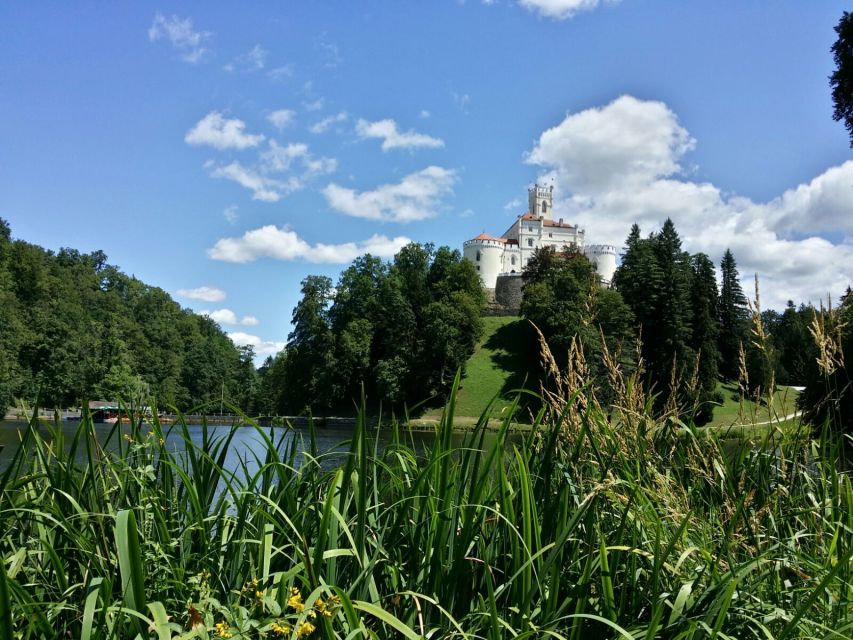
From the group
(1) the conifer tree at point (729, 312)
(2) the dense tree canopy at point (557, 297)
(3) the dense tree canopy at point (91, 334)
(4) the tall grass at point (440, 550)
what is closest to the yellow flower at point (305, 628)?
(4) the tall grass at point (440, 550)

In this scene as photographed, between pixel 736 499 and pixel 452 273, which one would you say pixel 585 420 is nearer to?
pixel 736 499

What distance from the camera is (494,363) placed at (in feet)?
179

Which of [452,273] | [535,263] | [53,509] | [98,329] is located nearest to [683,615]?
[53,509]

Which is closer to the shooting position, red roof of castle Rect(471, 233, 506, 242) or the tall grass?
the tall grass

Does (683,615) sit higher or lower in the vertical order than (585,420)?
lower

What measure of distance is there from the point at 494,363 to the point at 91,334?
36079mm

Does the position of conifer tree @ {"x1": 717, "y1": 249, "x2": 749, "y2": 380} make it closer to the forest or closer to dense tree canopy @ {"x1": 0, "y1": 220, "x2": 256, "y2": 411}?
the forest

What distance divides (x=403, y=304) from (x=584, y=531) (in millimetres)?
51853

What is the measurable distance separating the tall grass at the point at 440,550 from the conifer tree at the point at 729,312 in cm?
5038

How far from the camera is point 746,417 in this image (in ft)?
11.3

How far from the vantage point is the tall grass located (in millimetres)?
1870

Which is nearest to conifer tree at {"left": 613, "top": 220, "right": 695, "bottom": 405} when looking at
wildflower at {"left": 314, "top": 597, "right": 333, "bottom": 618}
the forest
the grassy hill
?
the forest

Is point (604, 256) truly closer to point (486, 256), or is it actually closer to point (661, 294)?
point (486, 256)

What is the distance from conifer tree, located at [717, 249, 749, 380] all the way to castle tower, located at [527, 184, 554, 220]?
38.0 meters
